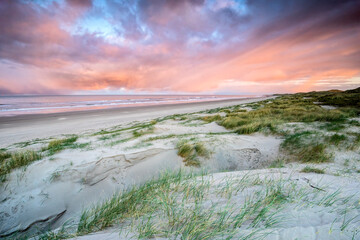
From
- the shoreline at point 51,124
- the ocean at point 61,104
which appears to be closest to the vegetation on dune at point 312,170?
the shoreline at point 51,124

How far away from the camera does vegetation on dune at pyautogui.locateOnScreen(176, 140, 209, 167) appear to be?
155 inches

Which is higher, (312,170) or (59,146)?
(312,170)

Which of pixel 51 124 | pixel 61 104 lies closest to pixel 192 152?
pixel 51 124

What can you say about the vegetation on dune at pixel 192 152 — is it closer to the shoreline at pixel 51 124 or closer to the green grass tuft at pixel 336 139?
the green grass tuft at pixel 336 139

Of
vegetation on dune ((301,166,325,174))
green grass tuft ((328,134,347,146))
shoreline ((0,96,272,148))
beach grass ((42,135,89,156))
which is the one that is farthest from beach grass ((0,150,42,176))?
green grass tuft ((328,134,347,146))

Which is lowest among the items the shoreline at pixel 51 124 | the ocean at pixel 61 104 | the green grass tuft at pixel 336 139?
the shoreline at pixel 51 124

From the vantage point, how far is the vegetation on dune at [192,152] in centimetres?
395

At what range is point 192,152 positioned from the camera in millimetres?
4184

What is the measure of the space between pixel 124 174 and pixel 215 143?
2.61m

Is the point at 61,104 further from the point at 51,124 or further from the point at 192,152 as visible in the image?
the point at 192,152

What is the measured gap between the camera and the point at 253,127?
239 inches

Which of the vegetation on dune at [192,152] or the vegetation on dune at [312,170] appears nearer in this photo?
the vegetation on dune at [312,170]

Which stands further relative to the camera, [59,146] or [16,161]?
[59,146]

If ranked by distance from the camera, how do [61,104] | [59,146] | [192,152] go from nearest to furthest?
[192,152] < [59,146] < [61,104]
